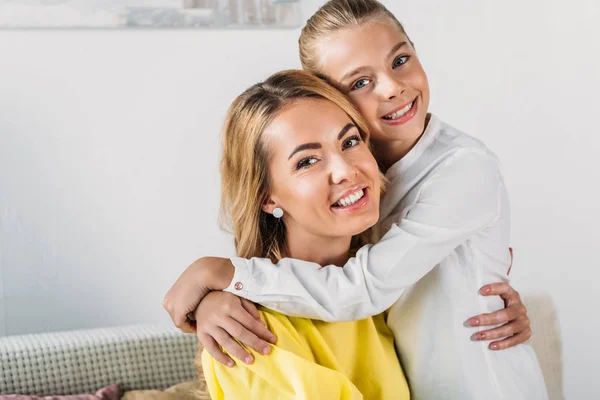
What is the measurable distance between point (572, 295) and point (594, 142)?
62cm

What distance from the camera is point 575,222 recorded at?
3172 millimetres

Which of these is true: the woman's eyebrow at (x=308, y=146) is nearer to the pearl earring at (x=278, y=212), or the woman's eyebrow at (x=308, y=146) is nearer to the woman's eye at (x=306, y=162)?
the woman's eye at (x=306, y=162)

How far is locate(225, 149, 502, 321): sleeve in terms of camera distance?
1419 mm

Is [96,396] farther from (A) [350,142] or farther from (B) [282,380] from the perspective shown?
(A) [350,142]

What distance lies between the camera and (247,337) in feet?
4.55

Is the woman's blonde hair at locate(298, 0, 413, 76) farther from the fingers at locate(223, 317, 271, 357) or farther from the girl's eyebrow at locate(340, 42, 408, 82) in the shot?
the fingers at locate(223, 317, 271, 357)

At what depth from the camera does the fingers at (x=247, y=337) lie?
54.5 inches

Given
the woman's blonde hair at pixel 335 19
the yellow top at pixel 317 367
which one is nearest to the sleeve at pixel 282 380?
the yellow top at pixel 317 367

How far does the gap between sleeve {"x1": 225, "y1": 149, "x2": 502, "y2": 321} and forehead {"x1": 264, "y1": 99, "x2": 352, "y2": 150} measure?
21 cm

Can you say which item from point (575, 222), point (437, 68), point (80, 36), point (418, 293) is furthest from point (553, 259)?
point (80, 36)

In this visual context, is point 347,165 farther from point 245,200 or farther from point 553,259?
point 553,259

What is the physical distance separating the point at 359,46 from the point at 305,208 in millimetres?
341

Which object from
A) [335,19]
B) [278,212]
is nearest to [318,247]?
[278,212]

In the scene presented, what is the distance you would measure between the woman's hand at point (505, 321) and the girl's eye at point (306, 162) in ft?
1.35
